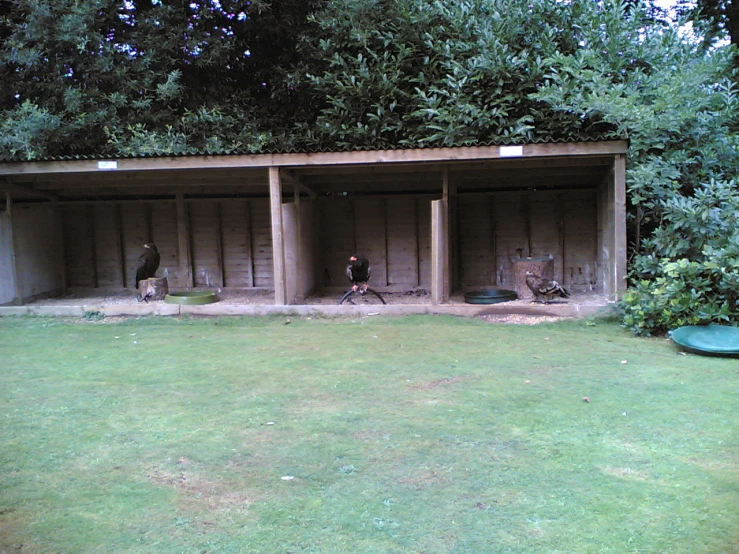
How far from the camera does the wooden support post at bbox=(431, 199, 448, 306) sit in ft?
25.3

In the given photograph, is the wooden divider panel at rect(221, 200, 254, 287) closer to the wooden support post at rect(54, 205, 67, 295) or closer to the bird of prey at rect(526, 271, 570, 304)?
the wooden support post at rect(54, 205, 67, 295)

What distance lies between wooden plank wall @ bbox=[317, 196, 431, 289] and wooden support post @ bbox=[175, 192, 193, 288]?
2427 millimetres

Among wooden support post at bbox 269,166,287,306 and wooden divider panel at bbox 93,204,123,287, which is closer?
wooden support post at bbox 269,166,287,306

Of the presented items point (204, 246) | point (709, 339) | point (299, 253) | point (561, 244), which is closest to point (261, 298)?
point (299, 253)

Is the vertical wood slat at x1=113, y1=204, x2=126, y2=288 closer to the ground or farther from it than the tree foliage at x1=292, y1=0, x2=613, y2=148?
closer to the ground

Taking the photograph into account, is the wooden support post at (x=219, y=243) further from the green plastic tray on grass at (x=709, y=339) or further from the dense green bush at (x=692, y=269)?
the green plastic tray on grass at (x=709, y=339)

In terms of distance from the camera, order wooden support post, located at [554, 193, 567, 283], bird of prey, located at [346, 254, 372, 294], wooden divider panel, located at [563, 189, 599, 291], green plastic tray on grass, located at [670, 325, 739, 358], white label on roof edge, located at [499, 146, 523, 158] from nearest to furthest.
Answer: green plastic tray on grass, located at [670, 325, 739, 358], white label on roof edge, located at [499, 146, 523, 158], bird of prey, located at [346, 254, 372, 294], wooden divider panel, located at [563, 189, 599, 291], wooden support post, located at [554, 193, 567, 283]

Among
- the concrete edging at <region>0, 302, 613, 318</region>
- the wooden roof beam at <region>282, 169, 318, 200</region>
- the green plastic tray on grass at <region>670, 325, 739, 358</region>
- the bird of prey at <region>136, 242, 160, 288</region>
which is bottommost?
the green plastic tray on grass at <region>670, 325, 739, 358</region>

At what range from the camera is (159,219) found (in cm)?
1077

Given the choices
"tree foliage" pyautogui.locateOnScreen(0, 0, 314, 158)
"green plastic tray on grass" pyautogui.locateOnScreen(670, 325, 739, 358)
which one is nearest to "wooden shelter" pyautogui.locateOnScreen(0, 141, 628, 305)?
"tree foliage" pyautogui.locateOnScreen(0, 0, 314, 158)

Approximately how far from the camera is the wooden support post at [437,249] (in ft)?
25.3

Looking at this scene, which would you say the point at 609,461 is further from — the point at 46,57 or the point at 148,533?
the point at 46,57

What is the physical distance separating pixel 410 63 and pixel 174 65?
16.5 ft

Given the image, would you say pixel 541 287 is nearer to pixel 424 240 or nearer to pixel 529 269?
pixel 529 269
